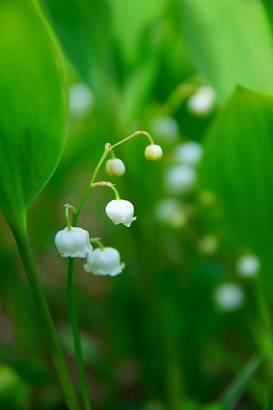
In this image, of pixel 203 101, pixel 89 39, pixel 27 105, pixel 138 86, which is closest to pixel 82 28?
pixel 89 39

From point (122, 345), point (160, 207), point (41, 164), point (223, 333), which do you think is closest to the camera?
point (41, 164)

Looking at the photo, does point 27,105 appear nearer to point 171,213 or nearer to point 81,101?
point 171,213

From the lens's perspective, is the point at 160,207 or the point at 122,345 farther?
the point at 122,345

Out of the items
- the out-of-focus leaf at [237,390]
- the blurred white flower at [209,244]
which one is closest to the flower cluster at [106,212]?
the out-of-focus leaf at [237,390]

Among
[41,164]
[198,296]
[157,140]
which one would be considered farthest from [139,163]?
[41,164]

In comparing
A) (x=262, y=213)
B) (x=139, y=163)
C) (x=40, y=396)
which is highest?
(x=139, y=163)

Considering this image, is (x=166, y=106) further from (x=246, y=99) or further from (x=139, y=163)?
(x=246, y=99)

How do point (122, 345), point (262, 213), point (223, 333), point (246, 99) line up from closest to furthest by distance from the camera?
point (246, 99)
point (262, 213)
point (122, 345)
point (223, 333)
